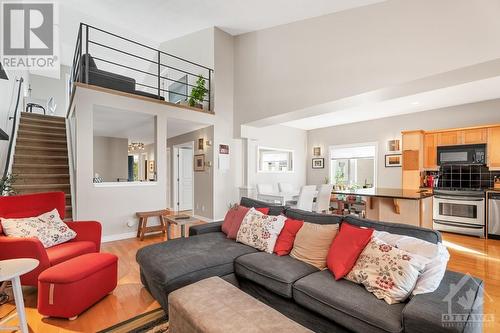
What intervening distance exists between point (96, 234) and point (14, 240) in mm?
734

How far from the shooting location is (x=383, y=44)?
10.7 ft

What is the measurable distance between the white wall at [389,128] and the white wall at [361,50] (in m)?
3.20

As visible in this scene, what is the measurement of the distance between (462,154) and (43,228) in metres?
6.91

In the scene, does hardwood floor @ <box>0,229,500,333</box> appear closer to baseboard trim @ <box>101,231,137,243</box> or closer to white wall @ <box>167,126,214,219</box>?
baseboard trim @ <box>101,231,137,243</box>

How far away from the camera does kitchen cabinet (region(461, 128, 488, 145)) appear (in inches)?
183

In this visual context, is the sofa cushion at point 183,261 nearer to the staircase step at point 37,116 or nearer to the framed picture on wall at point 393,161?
the framed picture on wall at point 393,161

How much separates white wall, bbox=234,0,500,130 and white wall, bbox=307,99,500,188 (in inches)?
126

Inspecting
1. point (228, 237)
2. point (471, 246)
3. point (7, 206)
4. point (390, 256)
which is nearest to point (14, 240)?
point (7, 206)

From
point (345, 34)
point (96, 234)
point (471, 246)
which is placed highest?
point (345, 34)

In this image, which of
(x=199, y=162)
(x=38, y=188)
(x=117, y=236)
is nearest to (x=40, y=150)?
(x=38, y=188)

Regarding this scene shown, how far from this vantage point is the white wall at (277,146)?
234 inches

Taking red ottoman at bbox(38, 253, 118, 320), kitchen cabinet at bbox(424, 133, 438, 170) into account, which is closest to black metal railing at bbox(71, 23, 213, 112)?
red ottoman at bbox(38, 253, 118, 320)

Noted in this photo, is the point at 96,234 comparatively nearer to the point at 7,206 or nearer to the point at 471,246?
the point at 7,206

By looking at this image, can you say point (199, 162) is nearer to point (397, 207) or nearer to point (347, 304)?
point (397, 207)
